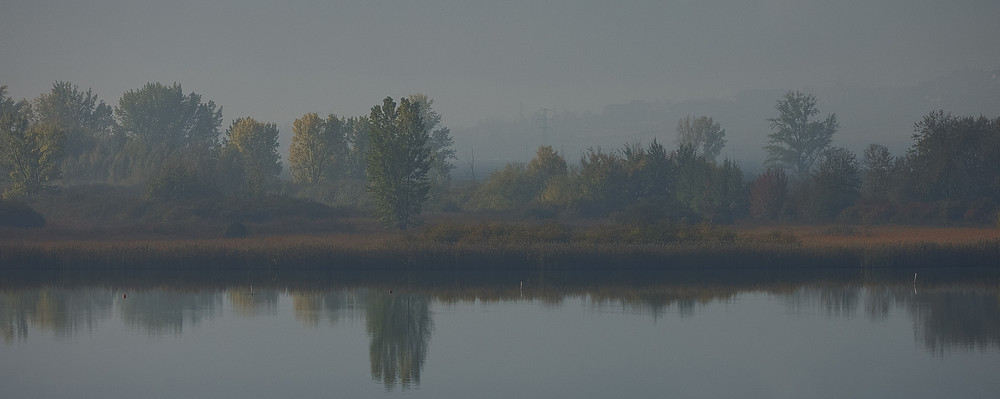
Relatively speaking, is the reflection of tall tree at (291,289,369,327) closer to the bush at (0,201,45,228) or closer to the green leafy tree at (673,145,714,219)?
the bush at (0,201,45,228)

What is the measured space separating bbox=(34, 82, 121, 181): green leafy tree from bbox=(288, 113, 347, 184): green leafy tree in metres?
18.5

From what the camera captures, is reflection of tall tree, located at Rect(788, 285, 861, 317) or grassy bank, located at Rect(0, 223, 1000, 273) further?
grassy bank, located at Rect(0, 223, 1000, 273)

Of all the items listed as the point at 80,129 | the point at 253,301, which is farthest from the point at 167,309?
the point at 80,129

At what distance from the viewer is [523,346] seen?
27.3 m

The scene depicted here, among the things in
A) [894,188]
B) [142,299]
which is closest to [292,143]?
[894,188]

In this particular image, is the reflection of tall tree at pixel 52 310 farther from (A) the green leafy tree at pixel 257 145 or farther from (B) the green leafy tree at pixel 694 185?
(A) the green leafy tree at pixel 257 145

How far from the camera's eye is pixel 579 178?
70438 mm

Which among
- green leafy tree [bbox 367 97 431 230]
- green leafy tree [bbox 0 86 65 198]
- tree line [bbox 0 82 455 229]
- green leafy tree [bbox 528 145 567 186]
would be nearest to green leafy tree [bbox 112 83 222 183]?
tree line [bbox 0 82 455 229]

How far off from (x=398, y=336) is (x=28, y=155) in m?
53.0

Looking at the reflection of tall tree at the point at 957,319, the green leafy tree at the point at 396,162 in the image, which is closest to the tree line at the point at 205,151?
the green leafy tree at the point at 396,162

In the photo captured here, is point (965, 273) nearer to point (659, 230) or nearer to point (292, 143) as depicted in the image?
point (659, 230)

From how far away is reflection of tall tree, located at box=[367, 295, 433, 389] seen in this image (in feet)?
78.7

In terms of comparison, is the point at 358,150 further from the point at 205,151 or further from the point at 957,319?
the point at 957,319

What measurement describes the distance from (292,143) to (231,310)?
207 ft
